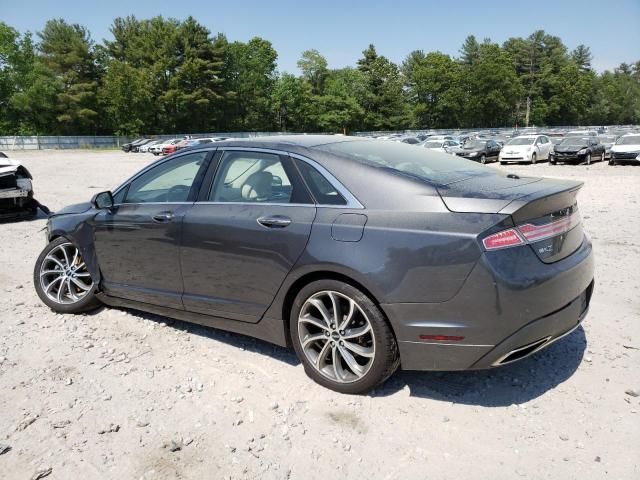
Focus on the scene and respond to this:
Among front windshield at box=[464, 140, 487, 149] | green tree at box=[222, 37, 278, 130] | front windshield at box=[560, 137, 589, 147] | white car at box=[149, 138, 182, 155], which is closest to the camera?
front windshield at box=[560, 137, 589, 147]

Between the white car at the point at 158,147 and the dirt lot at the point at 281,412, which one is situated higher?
the white car at the point at 158,147

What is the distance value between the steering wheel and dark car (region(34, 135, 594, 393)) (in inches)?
0.8

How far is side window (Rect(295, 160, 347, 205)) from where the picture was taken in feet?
10.6

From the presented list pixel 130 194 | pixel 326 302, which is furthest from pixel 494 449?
pixel 130 194

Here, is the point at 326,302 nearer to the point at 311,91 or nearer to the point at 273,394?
the point at 273,394

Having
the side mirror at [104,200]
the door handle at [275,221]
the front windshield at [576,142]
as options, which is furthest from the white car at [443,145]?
the door handle at [275,221]

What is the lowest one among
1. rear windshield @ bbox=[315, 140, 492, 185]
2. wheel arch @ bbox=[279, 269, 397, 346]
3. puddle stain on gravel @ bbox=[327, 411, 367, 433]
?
puddle stain on gravel @ bbox=[327, 411, 367, 433]

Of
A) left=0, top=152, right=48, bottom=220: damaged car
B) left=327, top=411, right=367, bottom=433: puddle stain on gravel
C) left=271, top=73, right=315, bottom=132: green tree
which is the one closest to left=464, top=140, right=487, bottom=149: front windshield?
left=0, top=152, right=48, bottom=220: damaged car

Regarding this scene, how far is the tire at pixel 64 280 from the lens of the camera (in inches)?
188

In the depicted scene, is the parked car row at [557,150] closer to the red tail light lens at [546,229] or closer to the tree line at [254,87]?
the red tail light lens at [546,229]

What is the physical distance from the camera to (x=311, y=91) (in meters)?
90.6

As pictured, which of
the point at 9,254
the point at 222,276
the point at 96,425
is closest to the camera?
the point at 96,425

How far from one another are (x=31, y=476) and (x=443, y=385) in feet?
8.03

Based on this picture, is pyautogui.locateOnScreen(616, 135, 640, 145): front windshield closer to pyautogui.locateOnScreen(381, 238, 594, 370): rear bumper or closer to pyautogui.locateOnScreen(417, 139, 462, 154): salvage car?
pyautogui.locateOnScreen(417, 139, 462, 154): salvage car
